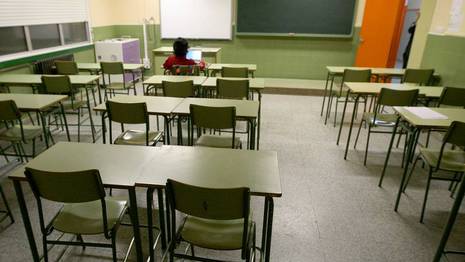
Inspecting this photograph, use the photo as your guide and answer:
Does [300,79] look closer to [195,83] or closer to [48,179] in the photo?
[195,83]

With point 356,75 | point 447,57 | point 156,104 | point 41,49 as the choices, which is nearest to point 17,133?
point 156,104

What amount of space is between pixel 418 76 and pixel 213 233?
13.7 feet

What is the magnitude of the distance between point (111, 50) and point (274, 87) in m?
3.53

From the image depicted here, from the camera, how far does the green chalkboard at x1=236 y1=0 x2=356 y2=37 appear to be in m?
6.65

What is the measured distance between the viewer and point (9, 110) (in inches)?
104

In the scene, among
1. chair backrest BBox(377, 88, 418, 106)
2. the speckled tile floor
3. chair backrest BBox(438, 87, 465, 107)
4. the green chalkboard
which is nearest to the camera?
the speckled tile floor

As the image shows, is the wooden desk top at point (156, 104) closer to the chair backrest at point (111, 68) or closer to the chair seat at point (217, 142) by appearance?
the chair seat at point (217, 142)

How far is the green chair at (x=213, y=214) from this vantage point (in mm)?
1366

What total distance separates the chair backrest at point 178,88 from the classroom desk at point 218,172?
1629 mm

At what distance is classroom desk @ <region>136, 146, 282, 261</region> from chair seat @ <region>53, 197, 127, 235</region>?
0.70 feet

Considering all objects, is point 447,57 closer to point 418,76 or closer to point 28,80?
point 418,76

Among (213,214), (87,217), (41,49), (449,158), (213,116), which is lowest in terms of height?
(87,217)

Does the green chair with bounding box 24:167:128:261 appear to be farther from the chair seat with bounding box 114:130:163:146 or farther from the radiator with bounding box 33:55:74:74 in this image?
the radiator with bounding box 33:55:74:74

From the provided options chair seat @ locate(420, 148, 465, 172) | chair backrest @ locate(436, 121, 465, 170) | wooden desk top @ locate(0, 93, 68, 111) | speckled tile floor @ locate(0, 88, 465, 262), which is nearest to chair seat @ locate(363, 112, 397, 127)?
speckled tile floor @ locate(0, 88, 465, 262)
